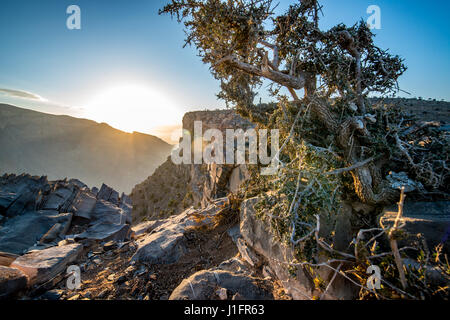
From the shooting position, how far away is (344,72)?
4.95m

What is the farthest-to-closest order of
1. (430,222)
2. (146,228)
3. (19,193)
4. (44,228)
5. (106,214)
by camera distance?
(106,214), (19,193), (146,228), (44,228), (430,222)

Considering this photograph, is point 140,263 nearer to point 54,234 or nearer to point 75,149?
point 54,234

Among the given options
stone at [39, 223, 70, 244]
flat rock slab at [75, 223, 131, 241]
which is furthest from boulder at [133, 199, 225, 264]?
stone at [39, 223, 70, 244]

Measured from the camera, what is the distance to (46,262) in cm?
440

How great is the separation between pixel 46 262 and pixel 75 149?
168 metres

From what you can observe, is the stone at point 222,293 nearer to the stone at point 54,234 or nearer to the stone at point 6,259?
the stone at point 6,259

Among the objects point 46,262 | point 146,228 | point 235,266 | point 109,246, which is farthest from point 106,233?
point 235,266

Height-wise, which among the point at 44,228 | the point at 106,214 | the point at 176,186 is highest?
the point at 44,228

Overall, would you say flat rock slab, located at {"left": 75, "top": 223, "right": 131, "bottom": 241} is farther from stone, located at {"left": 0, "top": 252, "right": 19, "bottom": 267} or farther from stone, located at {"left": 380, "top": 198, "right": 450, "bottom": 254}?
stone, located at {"left": 380, "top": 198, "right": 450, "bottom": 254}

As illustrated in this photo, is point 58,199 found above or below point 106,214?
above

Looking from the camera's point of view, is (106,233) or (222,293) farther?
(106,233)

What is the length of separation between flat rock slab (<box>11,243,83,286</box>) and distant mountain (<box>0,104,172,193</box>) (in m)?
121
